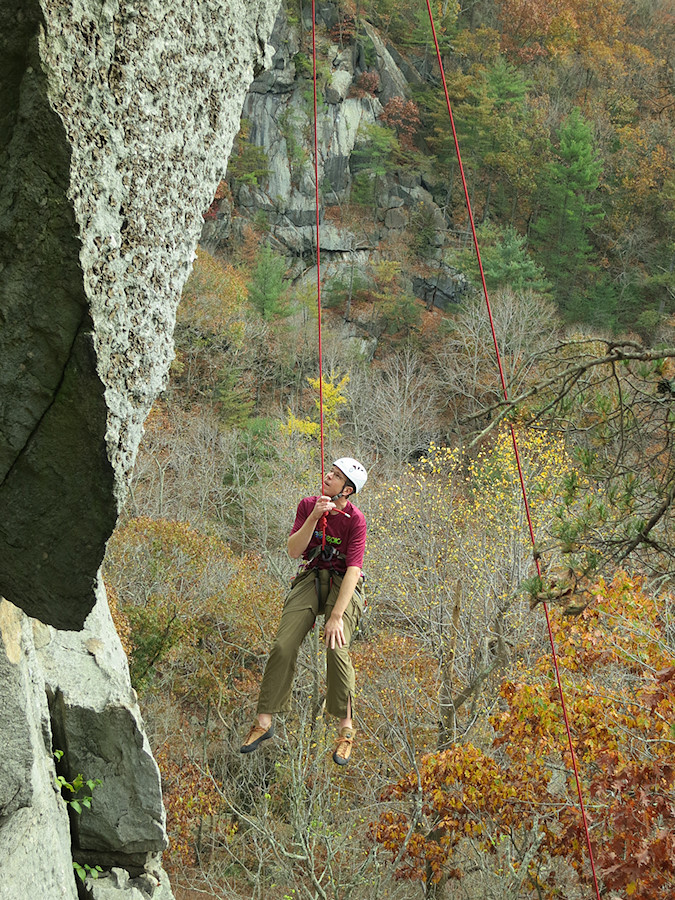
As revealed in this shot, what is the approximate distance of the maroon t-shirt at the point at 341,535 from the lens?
4996mm

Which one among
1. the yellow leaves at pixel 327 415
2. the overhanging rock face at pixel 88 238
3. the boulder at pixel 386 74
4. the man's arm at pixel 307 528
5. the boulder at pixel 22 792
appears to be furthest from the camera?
the boulder at pixel 386 74

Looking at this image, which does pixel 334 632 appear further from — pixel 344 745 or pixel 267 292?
pixel 267 292

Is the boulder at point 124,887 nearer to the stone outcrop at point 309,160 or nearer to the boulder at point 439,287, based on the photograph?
the boulder at point 439,287

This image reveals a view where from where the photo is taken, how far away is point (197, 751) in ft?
49.1

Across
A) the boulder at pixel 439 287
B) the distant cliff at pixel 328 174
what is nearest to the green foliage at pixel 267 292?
the distant cliff at pixel 328 174

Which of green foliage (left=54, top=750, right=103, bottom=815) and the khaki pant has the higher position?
the khaki pant

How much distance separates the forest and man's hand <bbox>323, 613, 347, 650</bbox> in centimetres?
135

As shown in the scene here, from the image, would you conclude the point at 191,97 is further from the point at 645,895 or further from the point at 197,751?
the point at 197,751

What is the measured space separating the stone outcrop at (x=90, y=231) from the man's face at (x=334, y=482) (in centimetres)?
189

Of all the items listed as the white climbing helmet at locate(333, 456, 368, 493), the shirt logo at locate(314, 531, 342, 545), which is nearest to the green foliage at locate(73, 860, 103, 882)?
the shirt logo at locate(314, 531, 342, 545)

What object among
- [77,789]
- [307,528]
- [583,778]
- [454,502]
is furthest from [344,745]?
[454,502]

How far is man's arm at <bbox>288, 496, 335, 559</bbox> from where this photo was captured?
14.9ft

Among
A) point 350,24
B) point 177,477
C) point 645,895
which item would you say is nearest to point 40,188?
point 645,895

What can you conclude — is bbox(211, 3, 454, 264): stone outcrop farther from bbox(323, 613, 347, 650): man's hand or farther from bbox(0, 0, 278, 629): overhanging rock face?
bbox(0, 0, 278, 629): overhanging rock face
